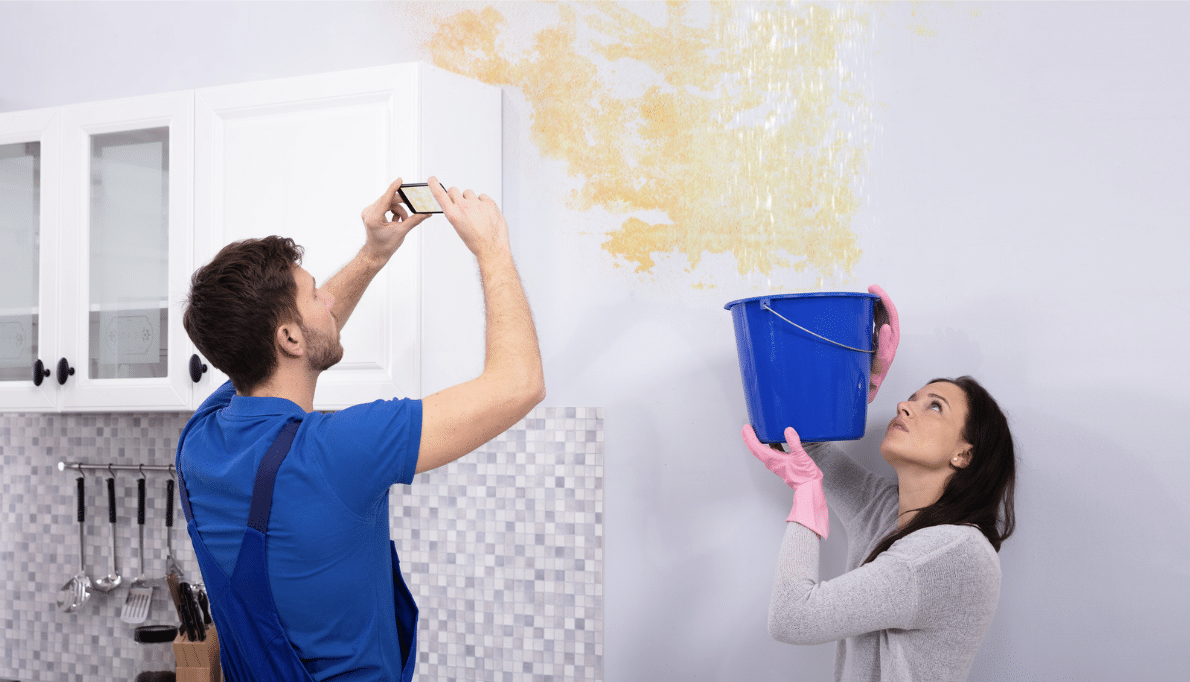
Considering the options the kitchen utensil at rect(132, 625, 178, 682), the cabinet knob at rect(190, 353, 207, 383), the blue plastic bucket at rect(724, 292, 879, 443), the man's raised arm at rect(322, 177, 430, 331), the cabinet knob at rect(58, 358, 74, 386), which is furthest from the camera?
the kitchen utensil at rect(132, 625, 178, 682)

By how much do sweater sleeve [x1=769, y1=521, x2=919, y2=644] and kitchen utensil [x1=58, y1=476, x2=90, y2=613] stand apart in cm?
191

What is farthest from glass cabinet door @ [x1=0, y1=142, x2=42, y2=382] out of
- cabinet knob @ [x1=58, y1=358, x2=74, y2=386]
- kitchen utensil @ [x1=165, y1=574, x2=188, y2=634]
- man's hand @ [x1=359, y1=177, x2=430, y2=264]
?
man's hand @ [x1=359, y1=177, x2=430, y2=264]

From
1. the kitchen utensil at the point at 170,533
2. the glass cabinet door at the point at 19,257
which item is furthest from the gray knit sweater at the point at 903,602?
the glass cabinet door at the point at 19,257

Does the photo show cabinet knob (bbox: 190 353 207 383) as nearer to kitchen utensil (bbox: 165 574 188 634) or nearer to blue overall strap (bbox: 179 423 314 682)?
kitchen utensil (bbox: 165 574 188 634)

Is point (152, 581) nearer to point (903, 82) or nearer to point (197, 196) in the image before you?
point (197, 196)

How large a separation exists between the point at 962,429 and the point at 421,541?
1260 mm

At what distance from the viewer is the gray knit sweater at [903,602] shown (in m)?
1.42

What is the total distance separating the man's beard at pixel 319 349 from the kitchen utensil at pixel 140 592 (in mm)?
1202

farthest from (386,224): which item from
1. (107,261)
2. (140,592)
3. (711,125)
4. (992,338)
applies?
(140,592)

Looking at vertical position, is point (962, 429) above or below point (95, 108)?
below

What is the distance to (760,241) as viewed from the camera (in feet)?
6.25

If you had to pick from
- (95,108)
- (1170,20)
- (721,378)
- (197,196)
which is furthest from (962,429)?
(95,108)

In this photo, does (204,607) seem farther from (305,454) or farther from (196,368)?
(305,454)

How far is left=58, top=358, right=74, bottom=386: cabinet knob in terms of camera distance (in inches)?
79.8
